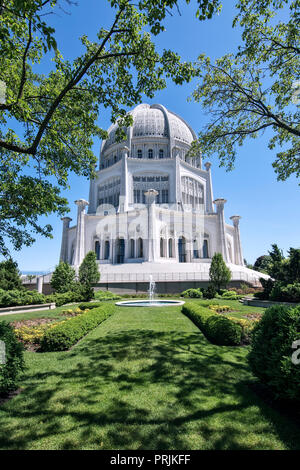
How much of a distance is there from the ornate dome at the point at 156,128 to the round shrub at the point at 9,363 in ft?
167

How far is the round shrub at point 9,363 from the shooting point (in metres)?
4.16

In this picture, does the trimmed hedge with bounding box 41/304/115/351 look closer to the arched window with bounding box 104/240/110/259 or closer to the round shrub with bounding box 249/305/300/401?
the round shrub with bounding box 249/305/300/401

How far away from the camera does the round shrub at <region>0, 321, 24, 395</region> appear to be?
4.16m

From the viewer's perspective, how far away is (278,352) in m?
3.77

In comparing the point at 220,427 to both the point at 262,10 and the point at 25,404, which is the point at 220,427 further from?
the point at 262,10

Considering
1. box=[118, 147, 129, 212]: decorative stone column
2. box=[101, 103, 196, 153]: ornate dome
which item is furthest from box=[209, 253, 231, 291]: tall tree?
box=[101, 103, 196, 153]: ornate dome

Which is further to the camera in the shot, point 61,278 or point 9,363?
point 61,278

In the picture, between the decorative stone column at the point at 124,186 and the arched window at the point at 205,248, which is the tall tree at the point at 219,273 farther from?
the decorative stone column at the point at 124,186

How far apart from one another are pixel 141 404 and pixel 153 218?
31813 millimetres

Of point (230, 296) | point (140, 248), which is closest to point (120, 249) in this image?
point (140, 248)

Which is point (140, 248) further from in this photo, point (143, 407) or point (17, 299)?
point (143, 407)

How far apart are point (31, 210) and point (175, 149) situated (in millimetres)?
45948

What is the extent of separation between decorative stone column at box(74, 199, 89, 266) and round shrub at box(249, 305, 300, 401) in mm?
36174
